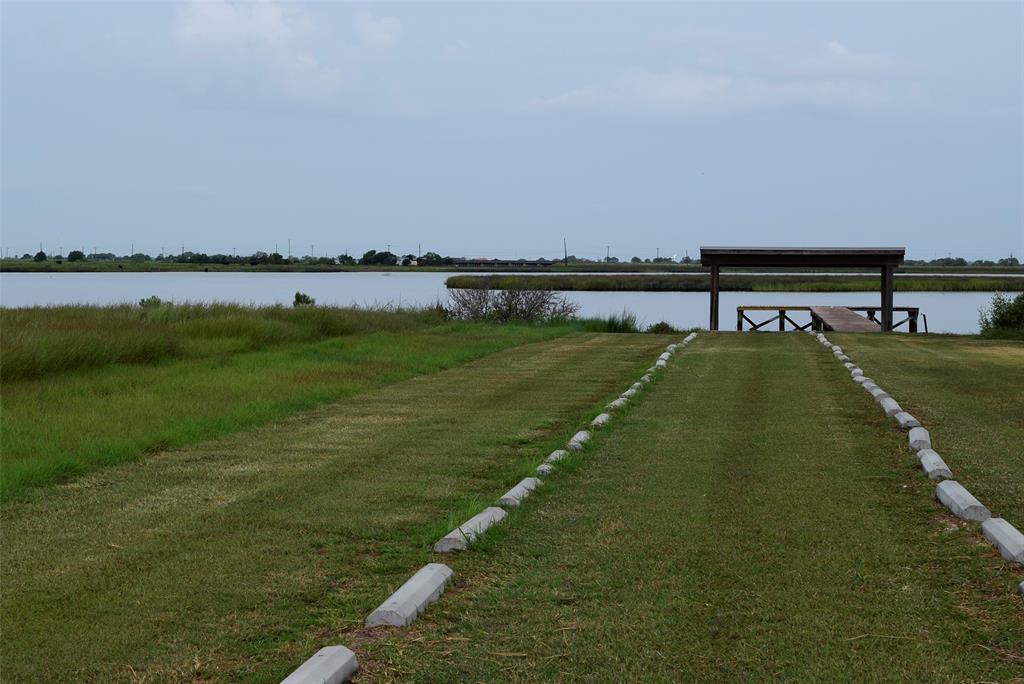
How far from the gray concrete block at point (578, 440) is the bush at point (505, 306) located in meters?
22.5

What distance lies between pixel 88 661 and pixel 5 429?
5586mm

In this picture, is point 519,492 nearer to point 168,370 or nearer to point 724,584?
point 724,584

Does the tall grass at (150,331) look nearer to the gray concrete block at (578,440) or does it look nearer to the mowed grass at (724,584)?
the gray concrete block at (578,440)

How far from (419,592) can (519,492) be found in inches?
82.5

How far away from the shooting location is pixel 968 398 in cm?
1175

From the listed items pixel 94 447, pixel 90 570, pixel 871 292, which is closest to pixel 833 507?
pixel 90 570

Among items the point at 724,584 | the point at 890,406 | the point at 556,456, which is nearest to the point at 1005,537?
the point at 724,584

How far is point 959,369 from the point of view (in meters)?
15.2

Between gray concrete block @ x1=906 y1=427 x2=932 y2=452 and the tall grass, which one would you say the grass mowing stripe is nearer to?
the tall grass

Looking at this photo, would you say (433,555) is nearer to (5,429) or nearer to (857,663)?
(857,663)

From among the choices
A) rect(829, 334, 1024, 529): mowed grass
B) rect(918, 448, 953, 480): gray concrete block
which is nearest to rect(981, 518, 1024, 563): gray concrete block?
rect(829, 334, 1024, 529): mowed grass

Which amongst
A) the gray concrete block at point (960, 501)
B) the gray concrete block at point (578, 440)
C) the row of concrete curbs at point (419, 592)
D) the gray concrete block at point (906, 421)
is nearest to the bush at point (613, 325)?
the gray concrete block at point (906, 421)

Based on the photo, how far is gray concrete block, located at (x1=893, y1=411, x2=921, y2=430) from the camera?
932 cm

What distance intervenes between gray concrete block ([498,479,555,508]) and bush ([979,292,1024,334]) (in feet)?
66.3
